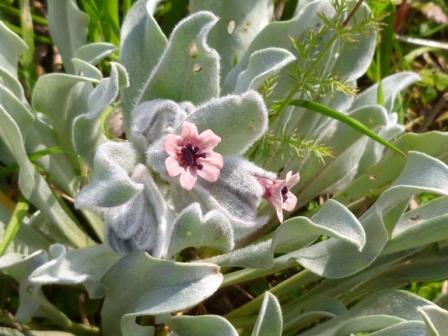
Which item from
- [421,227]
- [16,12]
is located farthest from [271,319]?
[16,12]

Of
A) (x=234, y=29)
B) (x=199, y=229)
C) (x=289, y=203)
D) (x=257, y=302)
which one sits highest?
(x=234, y=29)

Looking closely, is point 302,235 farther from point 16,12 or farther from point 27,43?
point 16,12

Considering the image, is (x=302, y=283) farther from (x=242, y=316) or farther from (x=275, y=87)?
(x=275, y=87)

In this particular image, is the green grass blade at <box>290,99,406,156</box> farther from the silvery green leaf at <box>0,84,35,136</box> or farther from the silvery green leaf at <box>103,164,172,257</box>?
the silvery green leaf at <box>0,84,35,136</box>

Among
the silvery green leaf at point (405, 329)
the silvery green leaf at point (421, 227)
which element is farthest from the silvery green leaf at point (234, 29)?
the silvery green leaf at point (405, 329)

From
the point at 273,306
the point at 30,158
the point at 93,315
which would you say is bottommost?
the point at 93,315

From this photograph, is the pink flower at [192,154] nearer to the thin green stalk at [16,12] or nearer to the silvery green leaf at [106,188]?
the silvery green leaf at [106,188]

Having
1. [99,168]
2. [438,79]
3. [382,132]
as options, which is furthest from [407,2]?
[99,168]
